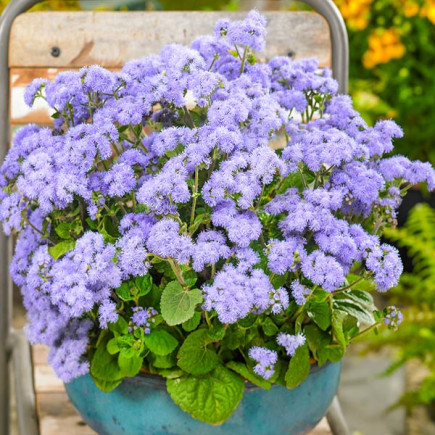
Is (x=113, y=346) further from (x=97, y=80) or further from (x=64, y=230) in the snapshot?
(x=97, y=80)

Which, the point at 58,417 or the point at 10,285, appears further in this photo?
the point at 10,285

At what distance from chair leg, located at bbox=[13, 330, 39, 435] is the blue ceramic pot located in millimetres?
224

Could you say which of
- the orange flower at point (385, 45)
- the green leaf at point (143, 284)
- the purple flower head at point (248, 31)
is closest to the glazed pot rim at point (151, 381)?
the green leaf at point (143, 284)

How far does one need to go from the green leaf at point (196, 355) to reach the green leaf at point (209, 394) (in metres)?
0.02

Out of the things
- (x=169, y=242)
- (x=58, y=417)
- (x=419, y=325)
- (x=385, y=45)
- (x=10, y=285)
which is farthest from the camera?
(x=385, y=45)

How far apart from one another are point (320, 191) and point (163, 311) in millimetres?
205

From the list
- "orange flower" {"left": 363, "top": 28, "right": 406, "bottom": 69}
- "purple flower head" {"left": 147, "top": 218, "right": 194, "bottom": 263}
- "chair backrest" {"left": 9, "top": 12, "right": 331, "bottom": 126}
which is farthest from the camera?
"orange flower" {"left": 363, "top": 28, "right": 406, "bottom": 69}

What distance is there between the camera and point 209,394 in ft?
2.60

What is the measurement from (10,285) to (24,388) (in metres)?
0.18

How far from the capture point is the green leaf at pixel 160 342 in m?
0.78

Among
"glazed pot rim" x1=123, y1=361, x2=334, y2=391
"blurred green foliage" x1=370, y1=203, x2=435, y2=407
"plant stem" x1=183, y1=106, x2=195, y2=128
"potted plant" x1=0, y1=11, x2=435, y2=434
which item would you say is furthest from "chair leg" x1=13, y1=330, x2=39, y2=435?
"blurred green foliage" x1=370, y1=203, x2=435, y2=407

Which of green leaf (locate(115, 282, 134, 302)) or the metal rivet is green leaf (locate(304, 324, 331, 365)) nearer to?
green leaf (locate(115, 282, 134, 302))

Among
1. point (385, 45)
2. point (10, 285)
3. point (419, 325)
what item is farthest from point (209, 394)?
point (385, 45)

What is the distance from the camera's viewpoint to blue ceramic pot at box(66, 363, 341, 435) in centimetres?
83
